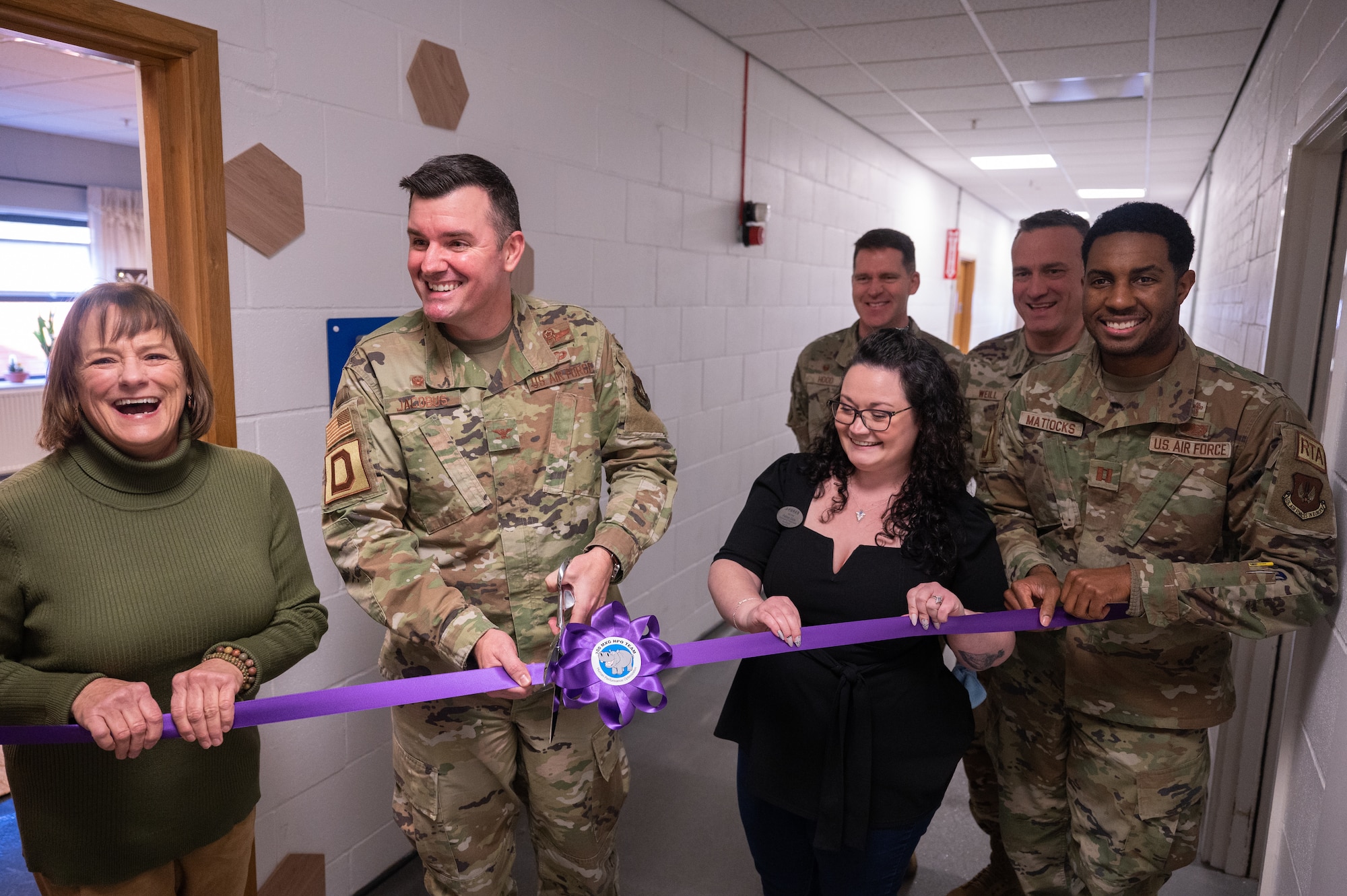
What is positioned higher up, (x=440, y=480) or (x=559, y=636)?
(x=440, y=480)

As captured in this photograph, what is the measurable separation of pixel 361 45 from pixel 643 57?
1.51m

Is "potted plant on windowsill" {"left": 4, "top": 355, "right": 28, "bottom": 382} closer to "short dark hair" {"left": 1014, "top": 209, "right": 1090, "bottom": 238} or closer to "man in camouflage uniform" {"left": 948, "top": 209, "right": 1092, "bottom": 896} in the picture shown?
"man in camouflage uniform" {"left": 948, "top": 209, "right": 1092, "bottom": 896}

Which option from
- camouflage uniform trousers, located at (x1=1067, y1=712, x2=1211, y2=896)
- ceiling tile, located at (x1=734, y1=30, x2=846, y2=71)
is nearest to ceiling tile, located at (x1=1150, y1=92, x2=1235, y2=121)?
ceiling tile, located at (x1=734, y1=30, x2=846, y2=71)

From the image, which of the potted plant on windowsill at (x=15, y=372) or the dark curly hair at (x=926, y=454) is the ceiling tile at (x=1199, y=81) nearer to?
the dark curly hair at (x=926, y=454)

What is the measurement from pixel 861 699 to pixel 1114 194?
971 cm

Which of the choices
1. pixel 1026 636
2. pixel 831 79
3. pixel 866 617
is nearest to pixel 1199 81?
pixel 831 79

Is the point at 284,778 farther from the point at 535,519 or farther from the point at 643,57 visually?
the point at 643,57

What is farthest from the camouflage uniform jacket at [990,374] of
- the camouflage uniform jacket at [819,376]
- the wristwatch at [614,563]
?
the wristwatch at [614,563]

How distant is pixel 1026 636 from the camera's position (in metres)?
1.93

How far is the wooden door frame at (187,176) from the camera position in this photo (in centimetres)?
176

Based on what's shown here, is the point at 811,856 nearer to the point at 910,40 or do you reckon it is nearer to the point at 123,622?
the point at 123,622

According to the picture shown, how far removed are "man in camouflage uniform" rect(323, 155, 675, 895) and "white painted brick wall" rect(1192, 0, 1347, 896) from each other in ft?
4.00

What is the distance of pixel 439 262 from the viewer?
62.9 inches

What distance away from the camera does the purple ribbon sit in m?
1.39
